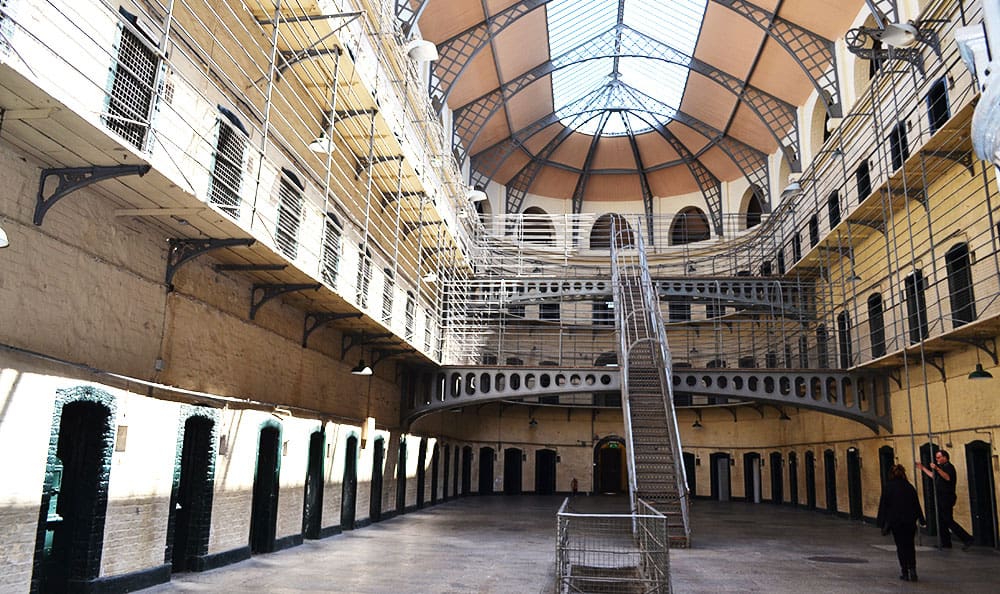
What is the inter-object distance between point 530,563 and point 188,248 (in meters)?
5.42

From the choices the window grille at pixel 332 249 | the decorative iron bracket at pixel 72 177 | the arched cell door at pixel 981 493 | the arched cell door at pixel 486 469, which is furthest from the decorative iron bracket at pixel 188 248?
the arched cell door at pixel 486 469

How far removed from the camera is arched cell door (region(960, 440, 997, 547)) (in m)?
11.0

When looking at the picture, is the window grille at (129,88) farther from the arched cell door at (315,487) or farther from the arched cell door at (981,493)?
the arched cell door at (981,493)

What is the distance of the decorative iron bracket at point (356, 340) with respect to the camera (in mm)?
11820

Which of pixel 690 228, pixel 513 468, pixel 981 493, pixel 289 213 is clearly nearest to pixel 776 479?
pixel 513 468

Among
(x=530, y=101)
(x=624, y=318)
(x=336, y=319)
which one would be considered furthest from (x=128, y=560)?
(x=530, y=101)

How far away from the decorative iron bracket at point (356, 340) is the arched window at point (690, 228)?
16.9 metres

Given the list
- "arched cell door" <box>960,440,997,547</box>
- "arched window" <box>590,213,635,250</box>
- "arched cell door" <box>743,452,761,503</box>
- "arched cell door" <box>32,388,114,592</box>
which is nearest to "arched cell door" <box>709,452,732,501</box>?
"arched cell door" <box>743,452,761,503</box>

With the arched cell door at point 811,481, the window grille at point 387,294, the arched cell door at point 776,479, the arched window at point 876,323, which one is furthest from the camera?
the arched cell door at point 776,479

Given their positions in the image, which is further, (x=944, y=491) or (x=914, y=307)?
(x=914, y=307)

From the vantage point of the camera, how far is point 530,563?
8.81 metres

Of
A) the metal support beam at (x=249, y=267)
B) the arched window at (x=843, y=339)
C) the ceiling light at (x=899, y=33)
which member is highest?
the ceiling light at (x=899, y=33)

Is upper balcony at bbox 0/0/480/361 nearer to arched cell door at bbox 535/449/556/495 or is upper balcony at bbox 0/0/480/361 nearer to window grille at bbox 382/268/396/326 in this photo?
window grille at bbox 382/268/396/326

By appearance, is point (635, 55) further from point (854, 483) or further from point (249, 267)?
point (249, 267)
